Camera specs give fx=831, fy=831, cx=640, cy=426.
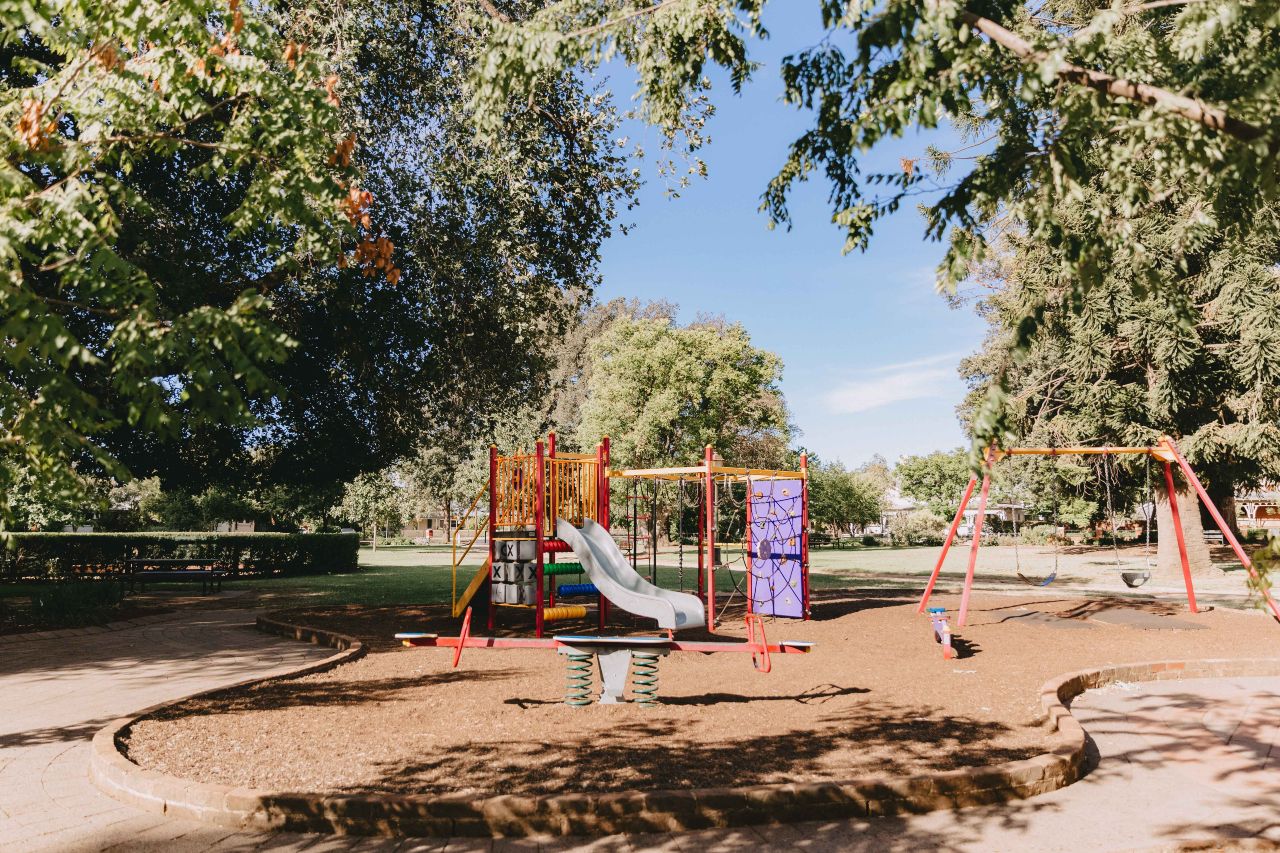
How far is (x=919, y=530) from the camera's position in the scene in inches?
2354

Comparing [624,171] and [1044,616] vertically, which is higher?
[624,171]

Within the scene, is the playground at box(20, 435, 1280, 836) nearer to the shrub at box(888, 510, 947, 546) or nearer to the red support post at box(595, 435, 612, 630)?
the red support post at box(595, 435, 612, 630)

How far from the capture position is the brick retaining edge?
178 inches

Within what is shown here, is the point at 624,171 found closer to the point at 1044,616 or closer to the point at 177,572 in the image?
the point at 1044,616

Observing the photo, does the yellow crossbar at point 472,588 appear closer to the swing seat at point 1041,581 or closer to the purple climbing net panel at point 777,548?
the purple climbing net panel at point 777,548

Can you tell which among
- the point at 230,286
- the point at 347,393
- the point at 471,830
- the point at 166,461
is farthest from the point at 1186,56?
the point at 166,461

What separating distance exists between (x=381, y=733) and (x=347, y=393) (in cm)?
1215

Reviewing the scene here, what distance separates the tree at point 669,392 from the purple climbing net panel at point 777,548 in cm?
2486

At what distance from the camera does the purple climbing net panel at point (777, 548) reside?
14062 mm

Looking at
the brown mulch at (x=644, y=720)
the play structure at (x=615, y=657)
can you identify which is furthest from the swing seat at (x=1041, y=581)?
the play structure at (x=615, y=657)

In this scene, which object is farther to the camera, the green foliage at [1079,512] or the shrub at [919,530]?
the shrub at [919,530]

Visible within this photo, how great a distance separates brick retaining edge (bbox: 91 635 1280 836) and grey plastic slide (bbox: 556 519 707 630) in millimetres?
4354

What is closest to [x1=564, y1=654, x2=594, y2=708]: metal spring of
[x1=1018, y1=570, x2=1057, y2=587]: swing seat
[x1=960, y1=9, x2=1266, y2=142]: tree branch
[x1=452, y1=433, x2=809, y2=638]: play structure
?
[x1=452, y1=433, x2=809, y2=638]: play structure

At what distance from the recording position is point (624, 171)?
14.9 meters
